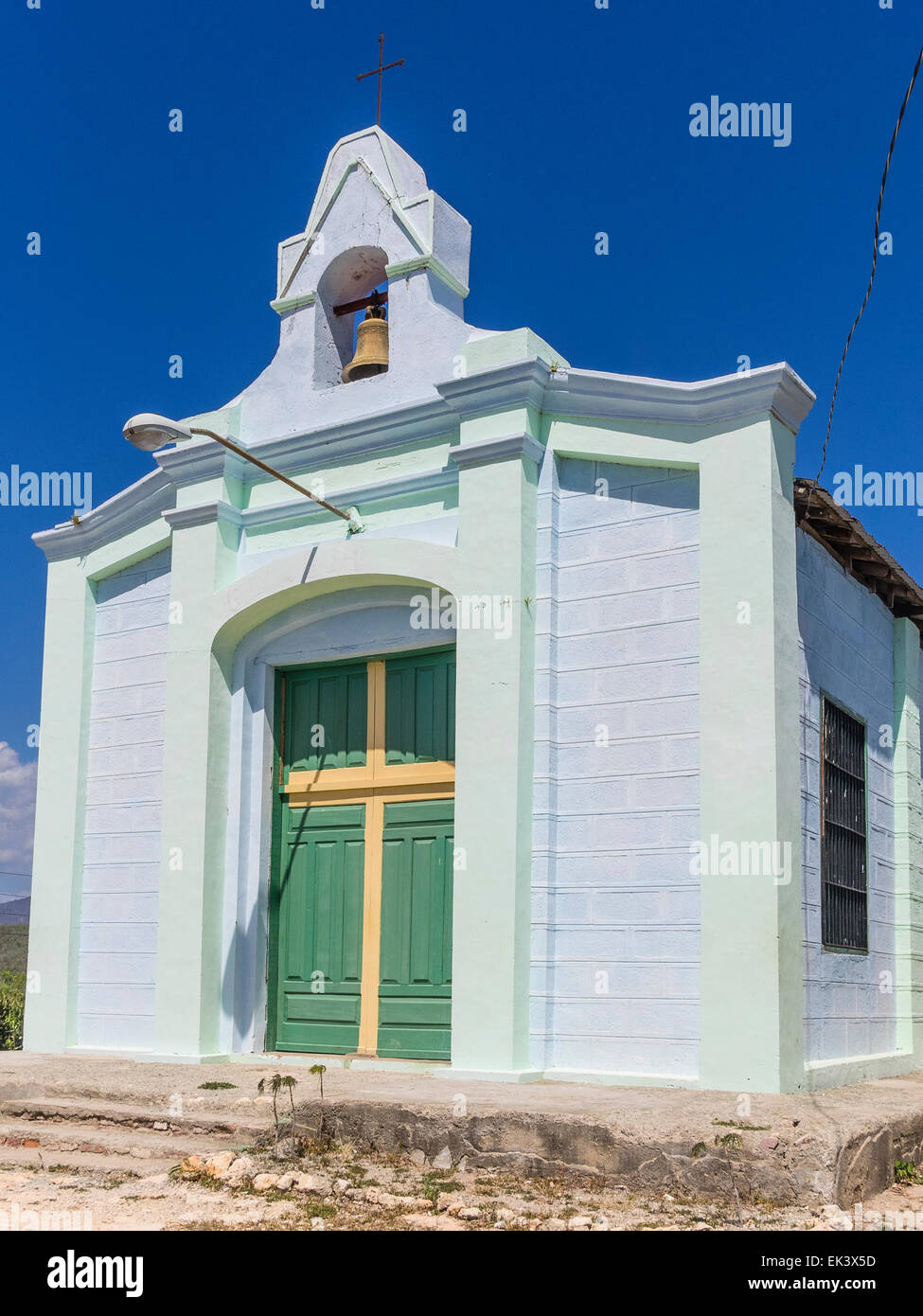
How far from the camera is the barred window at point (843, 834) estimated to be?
387 inches

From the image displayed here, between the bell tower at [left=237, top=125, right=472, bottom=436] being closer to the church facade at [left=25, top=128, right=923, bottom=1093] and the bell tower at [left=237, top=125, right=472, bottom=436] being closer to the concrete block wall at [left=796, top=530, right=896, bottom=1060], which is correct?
the church facade at [left=25, top=128, right=923, bottom=1093]

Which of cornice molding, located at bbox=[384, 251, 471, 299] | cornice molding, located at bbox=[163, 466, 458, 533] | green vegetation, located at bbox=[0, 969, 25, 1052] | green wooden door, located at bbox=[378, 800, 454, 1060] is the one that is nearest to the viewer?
green wooden door, located at bbox=[378, 800, 454, 1060]

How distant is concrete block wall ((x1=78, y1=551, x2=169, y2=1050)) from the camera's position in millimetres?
10969

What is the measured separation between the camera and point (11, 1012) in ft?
56.7

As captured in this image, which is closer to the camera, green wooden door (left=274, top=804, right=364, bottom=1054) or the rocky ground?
the rocky ground

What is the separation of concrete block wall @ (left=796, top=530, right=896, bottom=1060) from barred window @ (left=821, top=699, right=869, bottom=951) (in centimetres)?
14

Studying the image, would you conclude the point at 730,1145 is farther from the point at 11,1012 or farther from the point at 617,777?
the point at 11,1012

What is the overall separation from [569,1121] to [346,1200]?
116cm

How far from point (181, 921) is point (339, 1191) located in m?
4.56

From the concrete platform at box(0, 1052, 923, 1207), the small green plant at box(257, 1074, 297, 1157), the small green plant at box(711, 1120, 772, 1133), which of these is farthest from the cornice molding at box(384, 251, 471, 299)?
the small green plant at box(711, 1120, 772, 1133)

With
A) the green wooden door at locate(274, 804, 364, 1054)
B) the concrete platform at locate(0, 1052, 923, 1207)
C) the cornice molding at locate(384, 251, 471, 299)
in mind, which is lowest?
the concrete platform at locate(0, 1052, 923, 1207)

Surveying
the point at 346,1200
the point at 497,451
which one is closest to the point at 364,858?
the point at 497,451

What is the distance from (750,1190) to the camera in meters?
5.88
